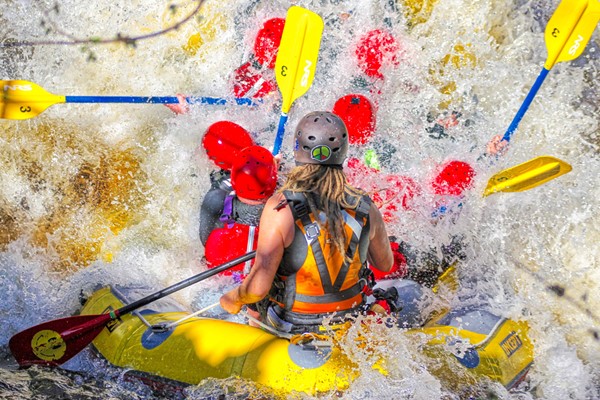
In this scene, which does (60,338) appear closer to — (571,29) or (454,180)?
(454,180)

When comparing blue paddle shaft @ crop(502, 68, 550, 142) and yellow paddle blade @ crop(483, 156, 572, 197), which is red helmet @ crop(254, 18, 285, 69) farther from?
yellow paddle blade @ crop(483, 156, 572, 197)

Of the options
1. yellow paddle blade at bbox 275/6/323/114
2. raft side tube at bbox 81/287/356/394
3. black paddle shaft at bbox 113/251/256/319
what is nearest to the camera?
raft side tube at bbox 81/287/356/394

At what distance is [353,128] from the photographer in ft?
13.9

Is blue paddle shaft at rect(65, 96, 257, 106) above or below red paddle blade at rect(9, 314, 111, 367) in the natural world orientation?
above

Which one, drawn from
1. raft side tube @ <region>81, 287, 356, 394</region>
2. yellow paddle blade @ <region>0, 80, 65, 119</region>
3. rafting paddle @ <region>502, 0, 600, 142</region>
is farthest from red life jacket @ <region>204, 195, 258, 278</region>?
rafting paddle @ <region>502, 0, 600, 142</region>

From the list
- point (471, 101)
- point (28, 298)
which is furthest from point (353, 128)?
point (28, 298)

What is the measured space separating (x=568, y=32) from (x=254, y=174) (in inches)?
94.0

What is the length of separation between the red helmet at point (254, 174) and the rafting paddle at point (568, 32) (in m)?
1.83

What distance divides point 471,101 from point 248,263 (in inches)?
101

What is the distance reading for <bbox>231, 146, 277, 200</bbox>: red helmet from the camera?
3109 millimetres

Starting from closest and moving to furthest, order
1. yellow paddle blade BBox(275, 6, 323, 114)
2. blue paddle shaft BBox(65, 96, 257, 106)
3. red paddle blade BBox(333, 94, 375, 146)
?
yellow paddle blade BBox(275, 6, 323, 114) < blue paddle shaft BBox(65, 96, 257, 106) < red paddle blade BBox(333, 94, 375, 146)

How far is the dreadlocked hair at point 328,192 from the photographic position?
2389 millimetres

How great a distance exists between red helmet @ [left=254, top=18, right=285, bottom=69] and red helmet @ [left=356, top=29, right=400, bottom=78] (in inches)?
26.8

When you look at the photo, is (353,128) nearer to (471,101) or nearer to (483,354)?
(471,101)
